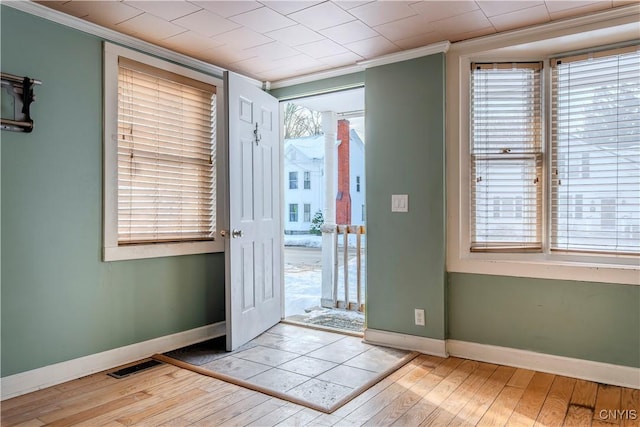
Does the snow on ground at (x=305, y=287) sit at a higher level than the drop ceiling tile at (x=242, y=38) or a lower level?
lower

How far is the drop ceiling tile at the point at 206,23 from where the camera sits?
2598 mm

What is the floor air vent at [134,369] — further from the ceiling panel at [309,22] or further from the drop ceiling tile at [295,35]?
the drop ceiling tile at [295,35]

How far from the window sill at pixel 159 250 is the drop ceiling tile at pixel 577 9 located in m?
2.95

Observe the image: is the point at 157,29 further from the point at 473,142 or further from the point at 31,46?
the point at 473,142

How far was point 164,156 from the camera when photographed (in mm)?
3266

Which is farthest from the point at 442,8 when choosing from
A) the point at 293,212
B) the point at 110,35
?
the point at 293,212

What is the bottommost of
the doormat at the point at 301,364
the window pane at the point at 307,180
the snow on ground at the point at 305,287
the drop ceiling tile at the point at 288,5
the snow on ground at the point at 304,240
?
the snow on ground at the point at 305,287

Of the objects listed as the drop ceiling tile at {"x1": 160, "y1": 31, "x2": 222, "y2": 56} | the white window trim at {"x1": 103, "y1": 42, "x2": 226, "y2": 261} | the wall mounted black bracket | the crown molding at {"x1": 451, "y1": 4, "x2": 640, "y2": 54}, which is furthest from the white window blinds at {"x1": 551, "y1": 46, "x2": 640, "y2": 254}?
the wall mounted black bracket

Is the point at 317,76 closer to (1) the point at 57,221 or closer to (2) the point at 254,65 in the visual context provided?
(2) the point at 254,65

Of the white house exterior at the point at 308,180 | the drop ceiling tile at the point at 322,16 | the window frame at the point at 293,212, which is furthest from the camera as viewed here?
the window frame at the point at 293,212

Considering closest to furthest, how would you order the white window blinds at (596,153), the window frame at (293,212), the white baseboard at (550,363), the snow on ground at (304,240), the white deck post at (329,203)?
the white baseboard at (550,363) → the white window blinds at (596,153) → the white deck post at (329,203) → the snow on ground at (304,240) → the window frame at (293,212)

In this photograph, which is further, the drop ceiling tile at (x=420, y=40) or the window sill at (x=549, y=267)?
the drop ceiling tile at (x=420, y=40)

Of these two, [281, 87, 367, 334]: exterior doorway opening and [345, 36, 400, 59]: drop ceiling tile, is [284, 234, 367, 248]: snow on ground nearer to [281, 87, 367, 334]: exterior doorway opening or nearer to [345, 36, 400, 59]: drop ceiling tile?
[281, 87, 367, 334]: exterior doorway opening

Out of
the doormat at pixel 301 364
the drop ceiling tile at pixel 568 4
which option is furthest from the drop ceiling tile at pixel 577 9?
the doormat at pixel 301 364
